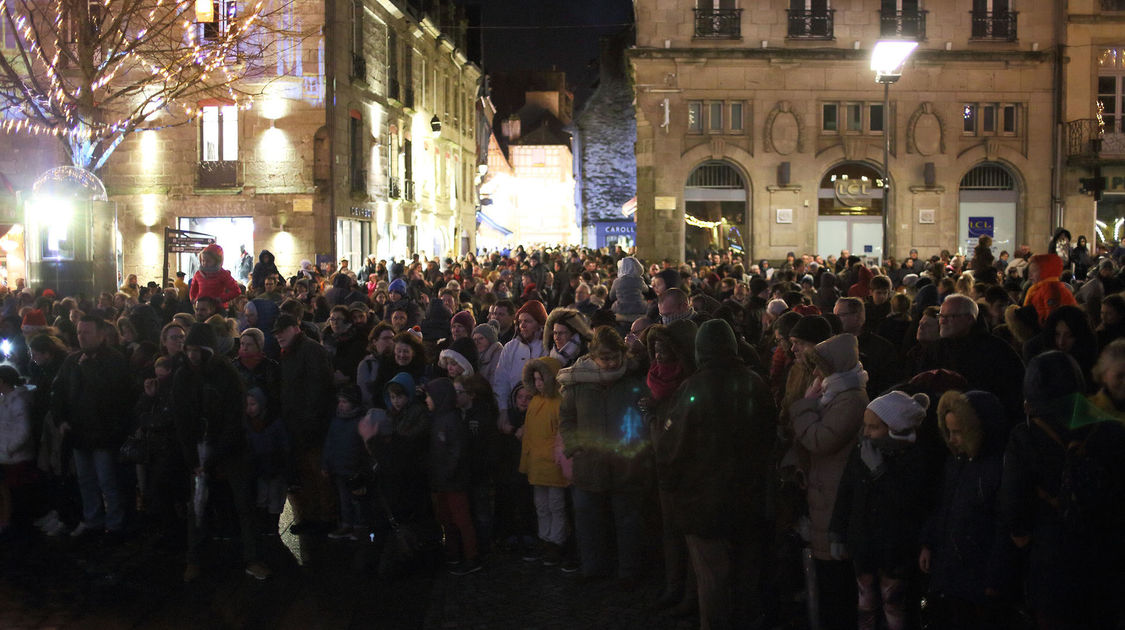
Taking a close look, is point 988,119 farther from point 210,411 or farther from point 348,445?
point 210,411

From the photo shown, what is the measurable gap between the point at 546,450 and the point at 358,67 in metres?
25.1

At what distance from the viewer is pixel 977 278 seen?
493 inches

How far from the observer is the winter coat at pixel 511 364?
8.39 meters

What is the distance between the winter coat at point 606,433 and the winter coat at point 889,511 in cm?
197

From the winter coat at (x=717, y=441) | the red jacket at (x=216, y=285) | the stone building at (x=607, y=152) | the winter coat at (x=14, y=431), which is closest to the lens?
the winter coat at (x=717, y=441)

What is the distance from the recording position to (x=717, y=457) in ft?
17.5

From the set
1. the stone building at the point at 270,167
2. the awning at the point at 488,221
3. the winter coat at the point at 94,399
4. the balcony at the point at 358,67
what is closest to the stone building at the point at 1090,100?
the balcony at the point at 358,67

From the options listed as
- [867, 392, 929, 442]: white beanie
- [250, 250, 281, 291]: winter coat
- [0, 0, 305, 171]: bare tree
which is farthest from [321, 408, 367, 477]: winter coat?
[0, 0, 305, 171]: bare tree

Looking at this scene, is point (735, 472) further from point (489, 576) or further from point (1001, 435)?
point (489, 576)

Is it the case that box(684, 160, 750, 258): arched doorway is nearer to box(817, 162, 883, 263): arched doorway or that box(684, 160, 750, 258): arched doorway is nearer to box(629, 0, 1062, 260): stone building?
box(629, 0, 1062, 260): stone building

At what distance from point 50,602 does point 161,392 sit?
182cm

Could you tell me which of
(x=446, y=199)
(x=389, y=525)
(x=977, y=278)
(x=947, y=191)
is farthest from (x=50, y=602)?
(x=446, y=199)

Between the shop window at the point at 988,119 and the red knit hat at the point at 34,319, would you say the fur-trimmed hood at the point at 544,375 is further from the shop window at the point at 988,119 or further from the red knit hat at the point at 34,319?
the shop window at the point at 988,119

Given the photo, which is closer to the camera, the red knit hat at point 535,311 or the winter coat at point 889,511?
the winter coat at point 889,511
